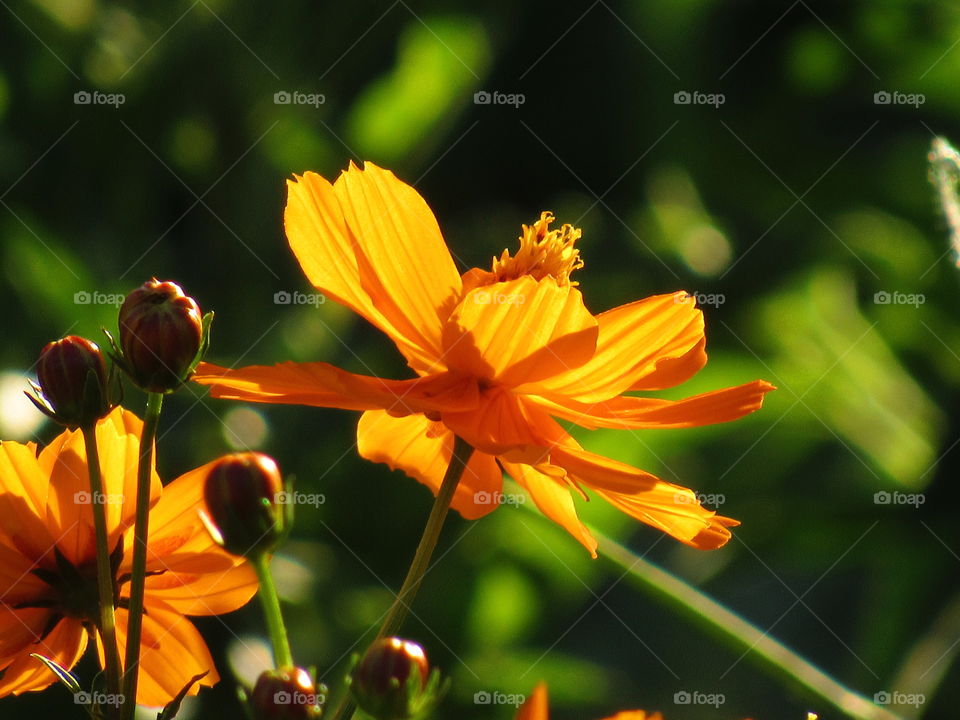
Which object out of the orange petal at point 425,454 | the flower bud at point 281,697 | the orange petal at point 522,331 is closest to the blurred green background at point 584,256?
the orange petal at point 425,454

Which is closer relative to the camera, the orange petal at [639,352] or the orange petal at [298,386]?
the orange petal at [298,386]

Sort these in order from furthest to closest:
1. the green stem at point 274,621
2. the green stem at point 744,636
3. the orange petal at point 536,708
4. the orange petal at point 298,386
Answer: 1. the green stem at point 744,636
2. the orange petal at point 298,386
3. the green stem at point 274,621
4. the orange petal at point 536,708

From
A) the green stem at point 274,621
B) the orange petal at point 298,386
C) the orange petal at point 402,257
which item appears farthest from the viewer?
the orange petal at point 402,257

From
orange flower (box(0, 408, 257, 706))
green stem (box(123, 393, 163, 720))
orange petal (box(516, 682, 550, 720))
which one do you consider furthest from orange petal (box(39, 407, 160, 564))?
orange petal (box(516, 682, 550, 720))

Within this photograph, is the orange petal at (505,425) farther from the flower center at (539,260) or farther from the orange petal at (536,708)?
the orange petal at (536,708)

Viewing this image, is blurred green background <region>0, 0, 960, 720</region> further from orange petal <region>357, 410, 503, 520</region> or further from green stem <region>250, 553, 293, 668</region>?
green stem <region>250, 553, 293, 668</region>

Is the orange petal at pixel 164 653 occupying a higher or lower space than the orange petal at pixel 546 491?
lower

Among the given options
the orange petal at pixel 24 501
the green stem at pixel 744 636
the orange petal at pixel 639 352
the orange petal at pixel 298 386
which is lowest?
the green stem at pixel 744 636
